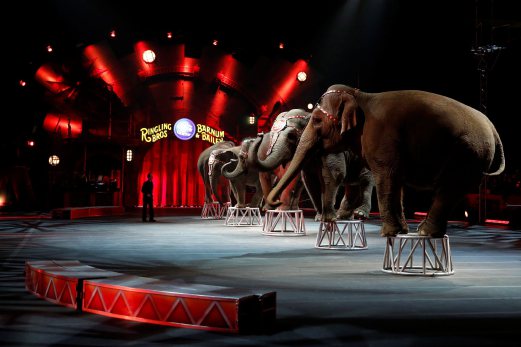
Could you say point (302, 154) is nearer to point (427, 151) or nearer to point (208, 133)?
point (427, 151)

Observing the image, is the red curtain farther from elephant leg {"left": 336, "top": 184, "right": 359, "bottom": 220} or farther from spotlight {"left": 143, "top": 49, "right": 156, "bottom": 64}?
elephant leg {"left": 336, "top": 184, "right": 359, "bottom": 220}

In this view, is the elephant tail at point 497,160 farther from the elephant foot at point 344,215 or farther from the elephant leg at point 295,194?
the elephant leg at point 295,194

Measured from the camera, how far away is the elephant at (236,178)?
18.1m

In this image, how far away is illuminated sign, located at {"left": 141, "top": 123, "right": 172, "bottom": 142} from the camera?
1101 inches

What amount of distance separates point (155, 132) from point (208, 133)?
7.76ft

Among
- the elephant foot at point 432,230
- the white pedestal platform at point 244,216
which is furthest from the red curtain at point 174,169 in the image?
the elephant foot at point 432,230

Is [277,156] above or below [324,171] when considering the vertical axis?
above

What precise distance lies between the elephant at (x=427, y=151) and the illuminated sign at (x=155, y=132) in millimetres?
20711

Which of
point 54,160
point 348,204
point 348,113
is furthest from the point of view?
point 54,160

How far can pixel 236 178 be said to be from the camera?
1789 centimetres

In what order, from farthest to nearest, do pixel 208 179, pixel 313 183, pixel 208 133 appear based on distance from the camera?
pixel 208 133 < pixel 208 179 < pixel 313 183

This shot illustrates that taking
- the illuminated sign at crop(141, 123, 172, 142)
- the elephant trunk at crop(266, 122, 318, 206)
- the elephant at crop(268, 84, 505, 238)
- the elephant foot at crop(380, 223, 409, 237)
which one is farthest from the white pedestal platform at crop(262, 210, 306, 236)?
the illuminated sign at crop(141, 123, 172, 142)

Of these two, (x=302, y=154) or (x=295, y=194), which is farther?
(x=295, y=194)

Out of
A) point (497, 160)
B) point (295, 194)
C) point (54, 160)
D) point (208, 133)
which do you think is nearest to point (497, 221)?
point (295, 194)
